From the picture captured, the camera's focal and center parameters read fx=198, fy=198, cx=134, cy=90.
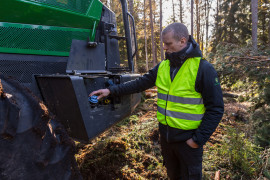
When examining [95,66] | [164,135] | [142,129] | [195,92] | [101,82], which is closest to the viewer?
[195,92]

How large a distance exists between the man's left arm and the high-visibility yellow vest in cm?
6

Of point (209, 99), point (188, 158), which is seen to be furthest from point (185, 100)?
point (188, 158)

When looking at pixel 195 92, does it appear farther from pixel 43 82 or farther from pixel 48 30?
pixel 48 30

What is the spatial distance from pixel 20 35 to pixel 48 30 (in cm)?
32

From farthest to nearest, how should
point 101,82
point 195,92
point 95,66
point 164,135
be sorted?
point 95,66 < point 101,82 < point 164,135 < point 195,92

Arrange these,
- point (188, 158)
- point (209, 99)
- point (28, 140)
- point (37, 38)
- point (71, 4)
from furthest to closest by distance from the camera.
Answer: point (71, 4), point (37, 38), point (188, 158), point (209, 99), point (28, 140)

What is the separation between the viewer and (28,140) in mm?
1358

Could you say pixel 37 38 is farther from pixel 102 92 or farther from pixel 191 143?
pixel 191 143

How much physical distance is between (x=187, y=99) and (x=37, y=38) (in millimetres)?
1802

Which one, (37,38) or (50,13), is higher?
(50,13)

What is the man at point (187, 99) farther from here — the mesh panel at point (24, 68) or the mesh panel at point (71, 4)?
the mesh panel at point (71, 4)

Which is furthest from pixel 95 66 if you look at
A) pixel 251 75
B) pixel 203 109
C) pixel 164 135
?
pixel 251 75

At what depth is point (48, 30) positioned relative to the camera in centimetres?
236

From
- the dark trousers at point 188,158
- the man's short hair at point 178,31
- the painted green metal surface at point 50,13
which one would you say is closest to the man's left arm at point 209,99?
the dark trousers at point 188,158
